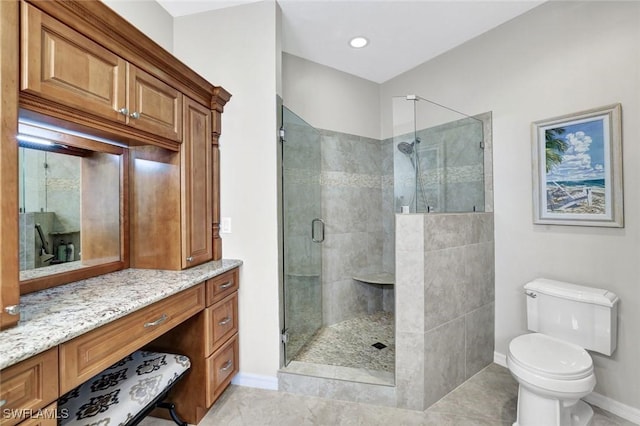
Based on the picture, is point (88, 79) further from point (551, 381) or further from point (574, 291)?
point (574, 291)

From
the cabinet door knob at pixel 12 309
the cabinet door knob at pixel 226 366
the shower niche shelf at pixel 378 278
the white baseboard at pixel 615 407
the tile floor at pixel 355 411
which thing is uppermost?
the cabinet door knob at pixel 12 309

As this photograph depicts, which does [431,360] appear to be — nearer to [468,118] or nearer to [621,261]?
[621,261]

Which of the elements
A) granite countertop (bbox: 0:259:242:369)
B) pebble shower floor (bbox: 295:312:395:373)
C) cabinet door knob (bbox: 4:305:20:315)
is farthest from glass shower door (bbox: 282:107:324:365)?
cabinet door knob (bbox: 4:305:20:315)

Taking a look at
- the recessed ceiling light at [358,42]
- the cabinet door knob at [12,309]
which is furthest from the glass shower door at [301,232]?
the cabinet door knob at [12,309]

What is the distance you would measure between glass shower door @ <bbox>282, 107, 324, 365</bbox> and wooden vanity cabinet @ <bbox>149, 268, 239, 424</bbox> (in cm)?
51

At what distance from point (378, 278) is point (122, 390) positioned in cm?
240

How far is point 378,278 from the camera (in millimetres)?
3143

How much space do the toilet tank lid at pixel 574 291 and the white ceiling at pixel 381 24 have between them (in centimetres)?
202

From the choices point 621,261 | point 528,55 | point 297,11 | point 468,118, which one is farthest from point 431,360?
point 297,11

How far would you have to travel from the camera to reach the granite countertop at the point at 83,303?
873 mm

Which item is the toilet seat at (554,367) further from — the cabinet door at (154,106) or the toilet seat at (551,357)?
the cabinet door at (154,106)

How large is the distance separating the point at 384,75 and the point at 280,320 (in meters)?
2.82

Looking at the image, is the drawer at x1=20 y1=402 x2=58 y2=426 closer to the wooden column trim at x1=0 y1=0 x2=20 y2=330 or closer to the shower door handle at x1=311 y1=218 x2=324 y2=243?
the wooden column trim at x1=0 y1=0 x2=20 y2=330

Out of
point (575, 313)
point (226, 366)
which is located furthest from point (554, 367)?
point (226, 366)
